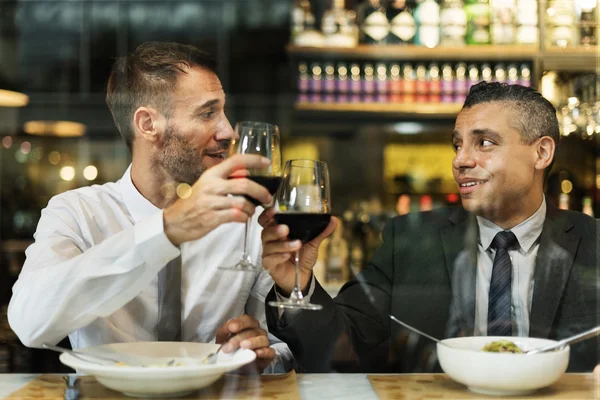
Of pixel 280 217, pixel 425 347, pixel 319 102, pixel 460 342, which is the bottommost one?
pixel 425 347

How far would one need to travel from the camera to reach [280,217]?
1268 mm

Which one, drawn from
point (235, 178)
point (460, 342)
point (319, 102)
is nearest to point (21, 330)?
point (235, 178)

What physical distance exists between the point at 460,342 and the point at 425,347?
557 millimetres

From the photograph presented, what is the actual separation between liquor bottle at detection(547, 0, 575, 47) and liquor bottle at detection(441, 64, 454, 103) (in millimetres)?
356

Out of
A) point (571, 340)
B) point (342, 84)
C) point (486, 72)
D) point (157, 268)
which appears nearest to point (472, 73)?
point (486, 72)

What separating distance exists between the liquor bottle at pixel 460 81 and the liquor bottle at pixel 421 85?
171mm

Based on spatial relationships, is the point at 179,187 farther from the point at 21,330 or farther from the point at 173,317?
the point at 21,330

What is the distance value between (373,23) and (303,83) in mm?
496

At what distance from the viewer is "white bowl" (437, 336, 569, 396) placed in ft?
3.67

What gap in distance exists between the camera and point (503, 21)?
2346 millimetres

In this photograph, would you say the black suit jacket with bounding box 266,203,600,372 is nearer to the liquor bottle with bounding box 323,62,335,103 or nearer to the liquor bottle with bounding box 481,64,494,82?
the liquor bottle with bounding box 481,64,494,82

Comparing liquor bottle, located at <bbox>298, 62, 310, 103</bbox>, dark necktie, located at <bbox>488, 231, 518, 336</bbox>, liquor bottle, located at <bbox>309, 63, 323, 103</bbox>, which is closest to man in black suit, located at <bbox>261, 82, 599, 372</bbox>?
dark necktie, located at <bbox>488, 231, 518, 336</bbox>

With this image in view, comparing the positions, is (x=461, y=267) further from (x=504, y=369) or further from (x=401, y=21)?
(x=401, y=21)

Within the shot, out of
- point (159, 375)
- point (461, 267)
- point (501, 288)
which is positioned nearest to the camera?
point (159, 375)
